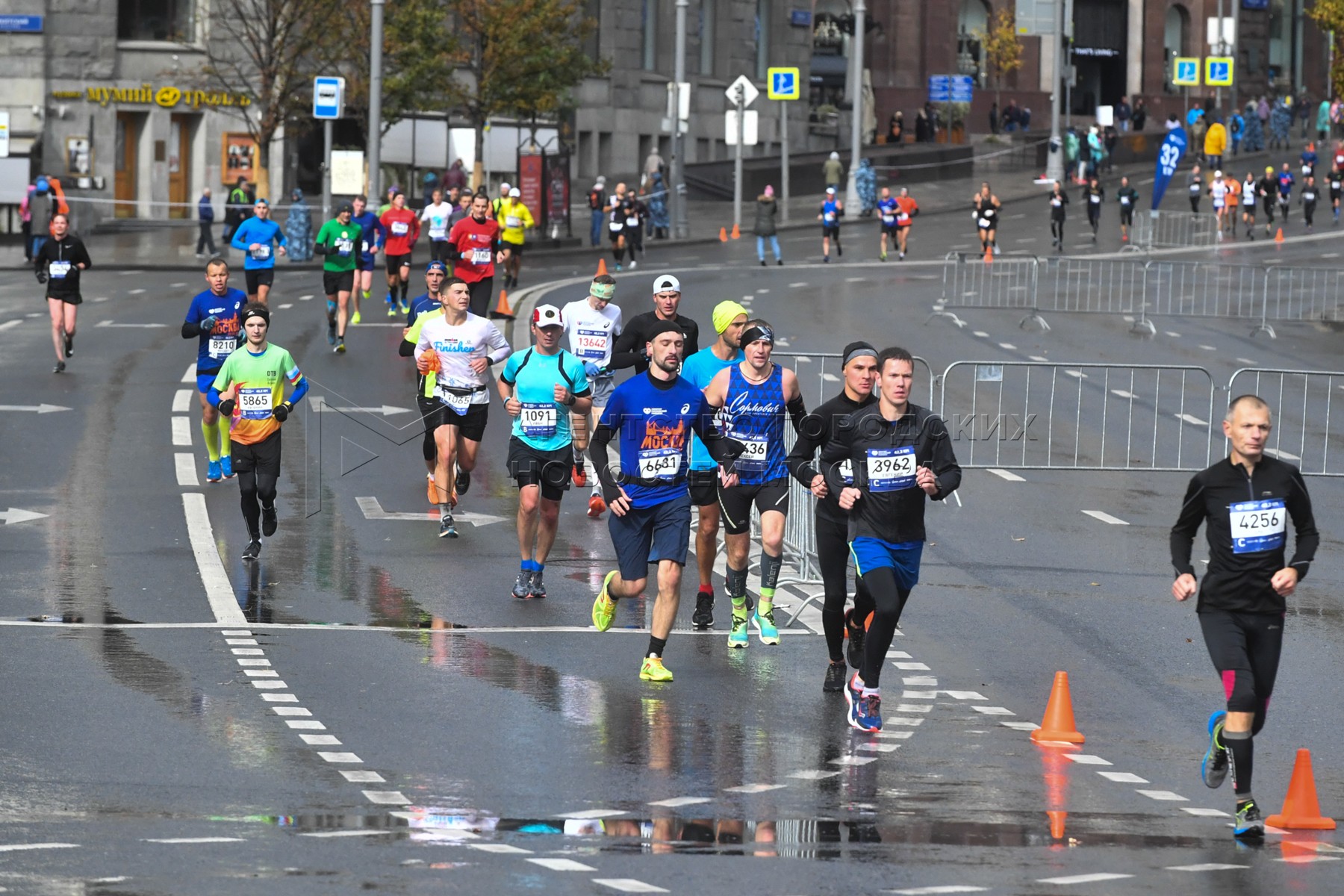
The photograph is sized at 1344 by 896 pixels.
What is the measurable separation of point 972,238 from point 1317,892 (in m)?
44.7

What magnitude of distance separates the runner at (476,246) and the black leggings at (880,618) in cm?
1596

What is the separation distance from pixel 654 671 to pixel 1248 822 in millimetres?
3584

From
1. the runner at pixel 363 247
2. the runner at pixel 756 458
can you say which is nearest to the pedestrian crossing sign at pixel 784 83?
the runner at pixel 363 247

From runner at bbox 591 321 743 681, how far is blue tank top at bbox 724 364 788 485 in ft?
1.47

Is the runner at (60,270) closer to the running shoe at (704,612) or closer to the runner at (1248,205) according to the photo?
the running shoe at (704,612)

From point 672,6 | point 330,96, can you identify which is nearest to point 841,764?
point 330,96

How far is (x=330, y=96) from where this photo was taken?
41.3 meters

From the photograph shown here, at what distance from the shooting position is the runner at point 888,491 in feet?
33.6

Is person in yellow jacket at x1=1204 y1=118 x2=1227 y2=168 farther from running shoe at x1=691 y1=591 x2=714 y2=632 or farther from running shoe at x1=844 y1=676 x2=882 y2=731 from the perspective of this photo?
running shoe at x1=844 y1=676 x2=882 y2=731

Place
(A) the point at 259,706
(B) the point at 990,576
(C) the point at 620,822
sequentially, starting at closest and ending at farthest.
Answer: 1. (C) the point at 620,822
2. (A) the point at 259,706
3. (B) the point at 990,576

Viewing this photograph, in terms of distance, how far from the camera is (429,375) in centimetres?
1598

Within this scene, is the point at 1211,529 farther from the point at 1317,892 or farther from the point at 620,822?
the point at 620,822

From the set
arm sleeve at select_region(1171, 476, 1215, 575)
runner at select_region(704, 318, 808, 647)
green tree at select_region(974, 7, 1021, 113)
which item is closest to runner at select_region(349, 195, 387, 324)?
runner at select_region(704, 318, 808, 647)

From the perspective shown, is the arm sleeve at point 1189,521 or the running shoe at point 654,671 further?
the running shoe at point 654,671
